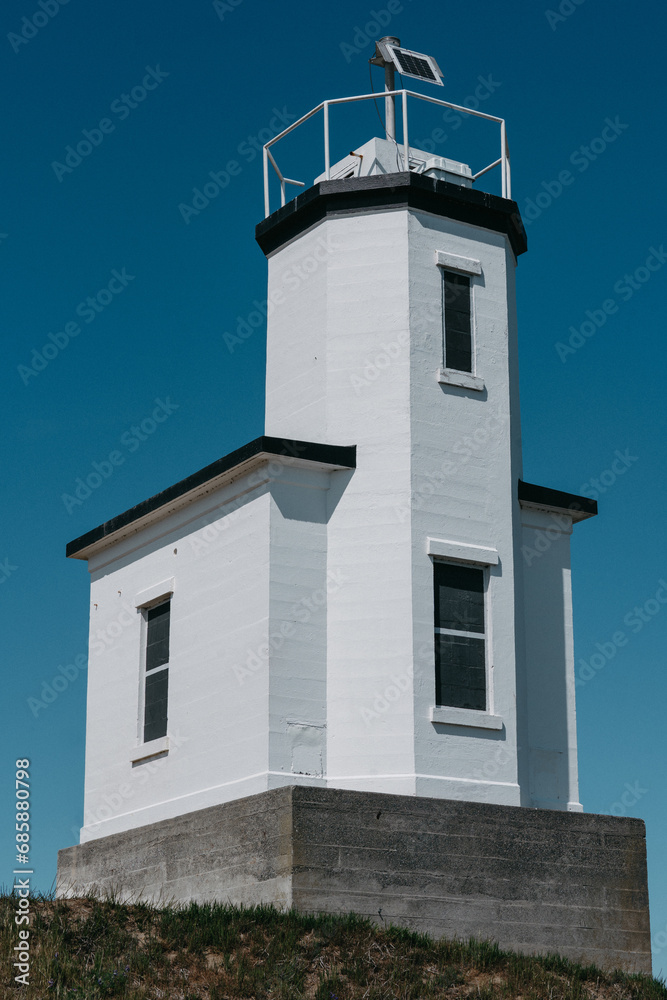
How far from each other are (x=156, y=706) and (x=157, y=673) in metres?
0.45

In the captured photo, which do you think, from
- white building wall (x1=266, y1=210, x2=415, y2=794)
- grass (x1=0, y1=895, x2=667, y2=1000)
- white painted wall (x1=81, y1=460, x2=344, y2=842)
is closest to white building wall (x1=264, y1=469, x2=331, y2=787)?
white painted wall (x1=81, y1=460, x2=344, y2=842)

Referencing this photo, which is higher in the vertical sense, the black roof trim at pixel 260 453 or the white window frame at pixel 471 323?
the white window frame at pixel 471 323

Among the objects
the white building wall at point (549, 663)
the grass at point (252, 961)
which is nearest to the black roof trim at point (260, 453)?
the white building wall at point (549, 663)

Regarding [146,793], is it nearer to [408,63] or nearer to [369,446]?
[369,446]

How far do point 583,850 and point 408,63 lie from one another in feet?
37.1

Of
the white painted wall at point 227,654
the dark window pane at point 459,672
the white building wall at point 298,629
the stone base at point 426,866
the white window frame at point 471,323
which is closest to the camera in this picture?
the stone base at point 426,866

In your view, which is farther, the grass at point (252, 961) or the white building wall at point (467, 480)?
the white building wall at point (467, 480)

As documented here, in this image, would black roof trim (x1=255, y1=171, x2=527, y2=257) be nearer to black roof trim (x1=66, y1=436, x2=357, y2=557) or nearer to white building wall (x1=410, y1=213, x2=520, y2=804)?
white building wall (x1=410, y1=213, x2=520, y2=804)

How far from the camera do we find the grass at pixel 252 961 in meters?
13.0

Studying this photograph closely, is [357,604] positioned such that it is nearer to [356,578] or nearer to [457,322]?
[356,578]

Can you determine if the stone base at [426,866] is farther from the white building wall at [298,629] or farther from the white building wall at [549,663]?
the white building wall at [549,663]

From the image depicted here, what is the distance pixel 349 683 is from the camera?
55.1 feet

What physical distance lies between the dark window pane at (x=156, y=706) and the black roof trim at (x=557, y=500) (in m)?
5.49

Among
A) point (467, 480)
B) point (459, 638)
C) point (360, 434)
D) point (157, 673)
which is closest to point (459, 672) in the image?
point (459, 638)
